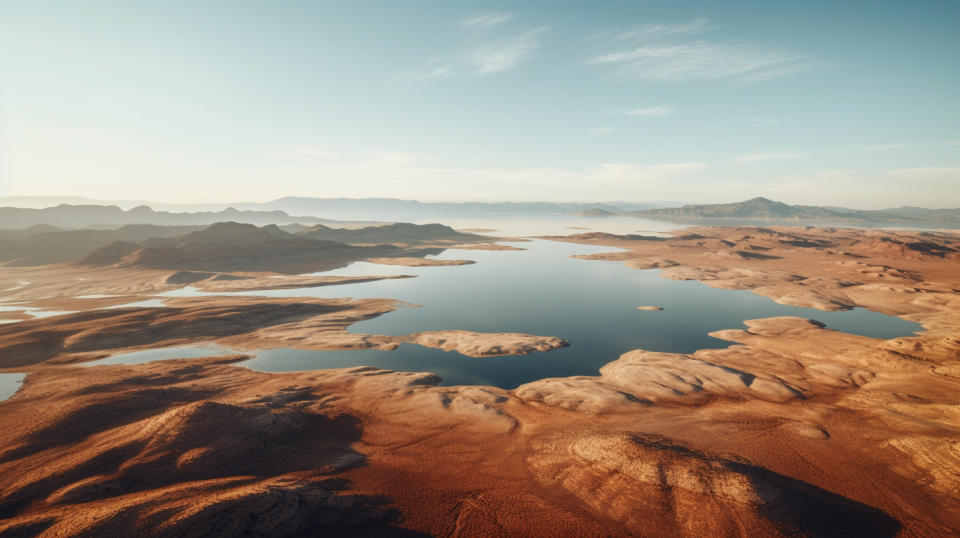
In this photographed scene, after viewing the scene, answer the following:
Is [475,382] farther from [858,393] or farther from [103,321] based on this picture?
[103,321]

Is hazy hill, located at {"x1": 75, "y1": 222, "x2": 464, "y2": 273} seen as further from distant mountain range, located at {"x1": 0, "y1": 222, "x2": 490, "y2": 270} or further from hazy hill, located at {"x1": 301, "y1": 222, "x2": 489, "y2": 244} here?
hazy hill, located at {"x1": 301, "y1": 222, "x2": 489, "y2": 244}

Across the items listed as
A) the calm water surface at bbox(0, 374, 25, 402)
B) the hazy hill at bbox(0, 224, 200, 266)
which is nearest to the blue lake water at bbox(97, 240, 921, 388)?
the calm water surface at bbox(0, 374, 25, 402)

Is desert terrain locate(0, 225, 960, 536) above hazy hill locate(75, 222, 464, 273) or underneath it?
underneath

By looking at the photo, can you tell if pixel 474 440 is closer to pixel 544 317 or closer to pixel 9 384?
pixel 544 317

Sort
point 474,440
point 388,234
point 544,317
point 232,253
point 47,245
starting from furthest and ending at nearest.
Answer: point 388,234 < point 47,245 < point 232,253 < point 544,317 < point 474,440

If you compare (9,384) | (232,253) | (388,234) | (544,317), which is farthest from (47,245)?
(544,317)

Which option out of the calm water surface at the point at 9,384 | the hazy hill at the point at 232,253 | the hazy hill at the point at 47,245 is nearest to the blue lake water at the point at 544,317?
the calm water surface at the point at 9,384

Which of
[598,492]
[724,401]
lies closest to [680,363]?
[724,401]

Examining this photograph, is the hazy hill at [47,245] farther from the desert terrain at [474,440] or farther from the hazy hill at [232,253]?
the desert terrain at [474,440]
